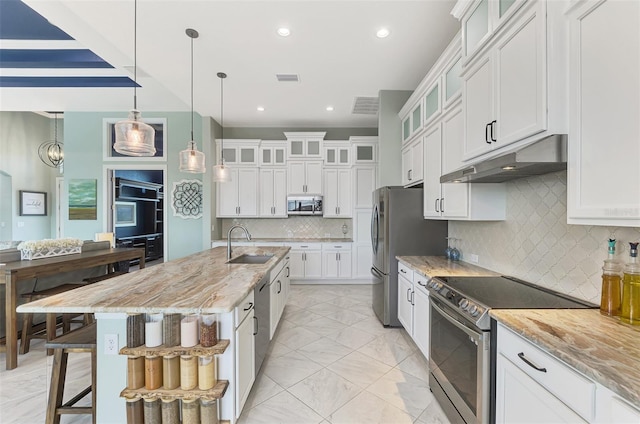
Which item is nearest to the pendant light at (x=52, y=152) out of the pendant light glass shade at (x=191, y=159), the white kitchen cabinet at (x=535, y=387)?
the pendant light glass shade at (x=191, y=159)

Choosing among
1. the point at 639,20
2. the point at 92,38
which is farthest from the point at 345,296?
the point at 92,38

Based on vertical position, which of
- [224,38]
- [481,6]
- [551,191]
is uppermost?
[224,38]

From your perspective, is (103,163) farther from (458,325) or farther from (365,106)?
(458,325)

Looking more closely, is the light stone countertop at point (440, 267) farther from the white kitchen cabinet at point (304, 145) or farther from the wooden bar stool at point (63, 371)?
the white kitchen cabinet at point (304, 145)

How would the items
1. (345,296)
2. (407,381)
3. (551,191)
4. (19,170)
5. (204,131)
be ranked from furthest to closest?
(19,170)
(204,131)
(345,296)
(407,381)
(551,191)

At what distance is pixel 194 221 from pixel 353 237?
3.18 meters

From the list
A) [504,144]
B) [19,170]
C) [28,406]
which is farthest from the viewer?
[19,170]

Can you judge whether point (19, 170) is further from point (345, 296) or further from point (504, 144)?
point (504, 144)

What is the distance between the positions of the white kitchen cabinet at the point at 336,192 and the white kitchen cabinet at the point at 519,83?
3.59 metres

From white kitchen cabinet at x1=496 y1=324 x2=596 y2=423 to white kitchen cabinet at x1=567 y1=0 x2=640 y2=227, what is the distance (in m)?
0.59

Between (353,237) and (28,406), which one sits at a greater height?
(353,237)

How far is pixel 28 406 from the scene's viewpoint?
2.01 metres

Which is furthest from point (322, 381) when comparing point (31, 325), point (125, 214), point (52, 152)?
point (52, 152)

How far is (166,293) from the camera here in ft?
5.48
